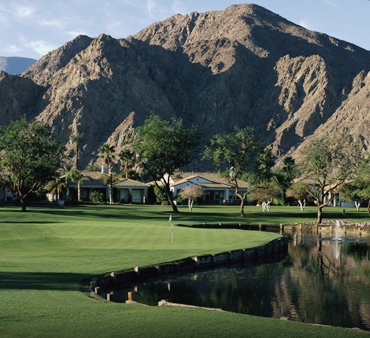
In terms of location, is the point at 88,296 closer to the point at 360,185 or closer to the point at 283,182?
the point at 360,185

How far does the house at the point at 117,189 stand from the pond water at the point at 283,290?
70645 millimetres

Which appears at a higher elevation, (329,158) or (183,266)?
(329,158)

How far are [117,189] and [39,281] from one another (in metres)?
83.9

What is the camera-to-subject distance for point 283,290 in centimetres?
1956

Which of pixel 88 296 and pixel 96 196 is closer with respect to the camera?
pixel 88 296

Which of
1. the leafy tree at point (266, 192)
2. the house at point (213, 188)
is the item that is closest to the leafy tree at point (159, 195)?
the house at point (213, 188)

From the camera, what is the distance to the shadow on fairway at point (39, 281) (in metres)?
14.5

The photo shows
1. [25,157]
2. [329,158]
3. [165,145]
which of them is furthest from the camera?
[165,145]

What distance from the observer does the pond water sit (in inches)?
624

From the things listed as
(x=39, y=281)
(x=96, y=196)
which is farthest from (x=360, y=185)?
(x=39, y=281)

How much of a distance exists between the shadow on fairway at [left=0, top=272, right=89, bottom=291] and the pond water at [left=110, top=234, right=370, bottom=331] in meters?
1.87

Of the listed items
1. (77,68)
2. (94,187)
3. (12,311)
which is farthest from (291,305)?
(77,68)

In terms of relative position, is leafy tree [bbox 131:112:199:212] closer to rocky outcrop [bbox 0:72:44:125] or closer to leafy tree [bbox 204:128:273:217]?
leafy tree [bbox 204:128:273:217]

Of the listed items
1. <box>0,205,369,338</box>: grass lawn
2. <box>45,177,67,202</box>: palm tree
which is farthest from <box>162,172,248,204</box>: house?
<box>0,205,369,338</box>: grass lawn
